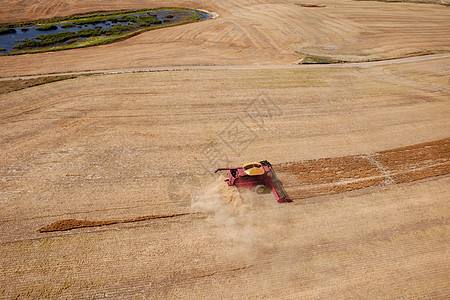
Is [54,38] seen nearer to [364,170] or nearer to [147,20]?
[147,20]

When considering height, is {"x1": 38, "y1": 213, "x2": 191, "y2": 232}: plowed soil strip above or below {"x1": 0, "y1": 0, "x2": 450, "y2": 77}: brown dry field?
below

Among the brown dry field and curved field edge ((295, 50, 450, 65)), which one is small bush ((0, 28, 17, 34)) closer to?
the brown dry field

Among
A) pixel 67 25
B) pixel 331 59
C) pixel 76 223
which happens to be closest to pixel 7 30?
pixel 67 25

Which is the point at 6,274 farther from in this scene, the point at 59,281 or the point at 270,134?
the point at 270,134

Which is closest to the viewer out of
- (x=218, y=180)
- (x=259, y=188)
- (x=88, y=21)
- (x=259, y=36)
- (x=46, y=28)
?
(x=259, y=188)

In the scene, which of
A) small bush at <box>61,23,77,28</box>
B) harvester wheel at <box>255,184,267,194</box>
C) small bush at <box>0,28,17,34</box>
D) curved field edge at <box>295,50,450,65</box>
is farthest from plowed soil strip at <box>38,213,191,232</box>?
small bush at <box>61,23,77,28</box>

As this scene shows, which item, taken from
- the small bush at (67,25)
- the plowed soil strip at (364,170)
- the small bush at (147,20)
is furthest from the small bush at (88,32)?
the plowed soil strip at (364,170)

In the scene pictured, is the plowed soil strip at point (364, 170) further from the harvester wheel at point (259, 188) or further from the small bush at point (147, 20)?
the small bush at point (147, 20)

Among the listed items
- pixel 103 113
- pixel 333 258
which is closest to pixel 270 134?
pixel 333 258
